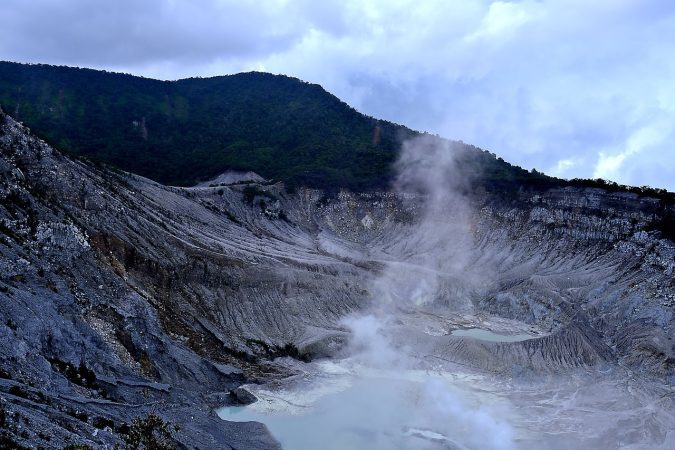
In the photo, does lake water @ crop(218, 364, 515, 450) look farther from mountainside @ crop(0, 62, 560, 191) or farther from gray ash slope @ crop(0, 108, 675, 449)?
mountainside @ crop(0, 62, 560, 191)

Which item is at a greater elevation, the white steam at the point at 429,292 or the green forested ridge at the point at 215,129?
the green forested ridge at the point at 215,129

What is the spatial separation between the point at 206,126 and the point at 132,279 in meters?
98.4

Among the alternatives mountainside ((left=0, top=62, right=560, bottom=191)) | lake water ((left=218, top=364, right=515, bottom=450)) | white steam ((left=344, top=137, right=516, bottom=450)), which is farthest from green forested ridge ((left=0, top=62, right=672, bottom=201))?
lake water ((left=218, top=364, right=515, bottom=450))

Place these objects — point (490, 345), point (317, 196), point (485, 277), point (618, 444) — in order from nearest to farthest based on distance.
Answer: point (618, 444) < point (490, 345) < point (485, 277) < point (317, 196)

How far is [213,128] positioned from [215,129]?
1.01 metres

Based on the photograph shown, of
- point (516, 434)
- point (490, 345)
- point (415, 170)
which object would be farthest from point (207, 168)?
point (516, 434)

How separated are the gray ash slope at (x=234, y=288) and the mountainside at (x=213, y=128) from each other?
39.7 feet

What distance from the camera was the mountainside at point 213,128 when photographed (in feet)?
340

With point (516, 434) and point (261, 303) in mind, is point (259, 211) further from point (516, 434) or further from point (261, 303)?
point (516, 434)

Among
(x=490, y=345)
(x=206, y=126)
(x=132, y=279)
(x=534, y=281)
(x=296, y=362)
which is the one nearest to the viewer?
(x=132, y=279)

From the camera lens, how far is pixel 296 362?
48812mm

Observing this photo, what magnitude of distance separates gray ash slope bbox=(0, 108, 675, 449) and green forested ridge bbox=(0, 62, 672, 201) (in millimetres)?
11380

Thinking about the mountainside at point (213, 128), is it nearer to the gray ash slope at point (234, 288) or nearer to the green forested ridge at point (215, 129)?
the green forested ridge at point (215, 129)

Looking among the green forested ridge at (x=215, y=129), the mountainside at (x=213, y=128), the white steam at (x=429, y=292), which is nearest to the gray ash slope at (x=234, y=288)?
the white steam at (x=429, y=292)
